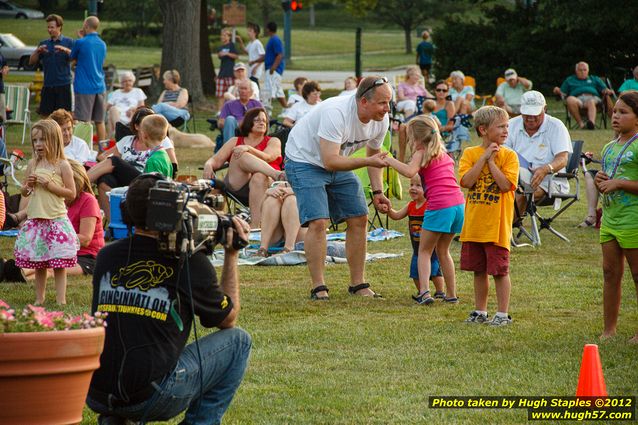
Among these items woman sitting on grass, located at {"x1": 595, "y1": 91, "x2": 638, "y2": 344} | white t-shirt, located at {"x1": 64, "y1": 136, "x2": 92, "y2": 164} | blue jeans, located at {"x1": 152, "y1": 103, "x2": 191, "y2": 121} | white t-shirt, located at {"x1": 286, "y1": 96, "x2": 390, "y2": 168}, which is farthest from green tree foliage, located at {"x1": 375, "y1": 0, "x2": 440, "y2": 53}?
woman sitting on grass, located at {"x1": 595, "y1": 91, "x2": 638, "y2": 344}

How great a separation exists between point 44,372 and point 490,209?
14.0 ft

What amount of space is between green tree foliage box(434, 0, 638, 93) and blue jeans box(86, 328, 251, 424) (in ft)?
87.8

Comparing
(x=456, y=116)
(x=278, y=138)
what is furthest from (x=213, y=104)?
(x=278, y=138)

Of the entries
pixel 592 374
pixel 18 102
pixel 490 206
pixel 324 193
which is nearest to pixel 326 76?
pixel 18 102

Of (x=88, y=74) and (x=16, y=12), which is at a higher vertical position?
(x=88, y=74)

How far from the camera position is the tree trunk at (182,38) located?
2653 centimetres

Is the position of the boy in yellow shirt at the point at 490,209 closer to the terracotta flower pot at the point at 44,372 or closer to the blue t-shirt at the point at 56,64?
the terracotta flower pot at the point at 44,372

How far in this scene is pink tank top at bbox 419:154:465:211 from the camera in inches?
347

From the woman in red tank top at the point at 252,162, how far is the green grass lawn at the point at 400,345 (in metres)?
1.63

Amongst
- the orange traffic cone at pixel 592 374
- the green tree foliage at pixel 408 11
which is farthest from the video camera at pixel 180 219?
the green tree foliage at pixel 408 11

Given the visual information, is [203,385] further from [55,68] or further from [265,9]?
[265,9]

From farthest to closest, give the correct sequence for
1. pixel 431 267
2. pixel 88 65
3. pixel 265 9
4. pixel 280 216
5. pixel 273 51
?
pixel 265 9 < pixel 273 51 < pixel 88 65 < pixel 280 216 < pixel 431 267

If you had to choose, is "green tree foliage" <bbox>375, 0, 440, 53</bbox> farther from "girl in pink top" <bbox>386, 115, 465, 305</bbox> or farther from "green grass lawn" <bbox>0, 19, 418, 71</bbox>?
"girl in pink top" <bbox>386, 115, 465, 305</bbox>

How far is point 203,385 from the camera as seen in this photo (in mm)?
5055
